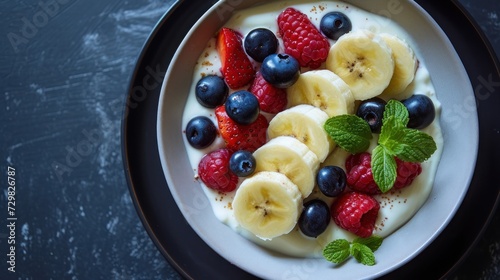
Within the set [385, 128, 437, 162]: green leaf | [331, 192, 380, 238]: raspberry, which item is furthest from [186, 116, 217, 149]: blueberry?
[385, 128, 437, 162]: green leaf

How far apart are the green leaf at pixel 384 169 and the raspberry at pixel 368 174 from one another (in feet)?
0.20

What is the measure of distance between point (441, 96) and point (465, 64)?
0.44ft

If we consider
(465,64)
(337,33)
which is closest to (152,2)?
(337,33)

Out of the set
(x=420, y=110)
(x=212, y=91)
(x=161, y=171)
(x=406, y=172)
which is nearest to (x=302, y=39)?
(x=212, y=91)

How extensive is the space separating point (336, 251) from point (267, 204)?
268 millimetres

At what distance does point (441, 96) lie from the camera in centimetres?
199

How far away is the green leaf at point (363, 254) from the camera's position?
1865 millimetres

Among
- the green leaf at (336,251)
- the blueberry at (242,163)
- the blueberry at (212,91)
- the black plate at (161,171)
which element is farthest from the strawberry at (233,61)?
the green leaf at (336,251)

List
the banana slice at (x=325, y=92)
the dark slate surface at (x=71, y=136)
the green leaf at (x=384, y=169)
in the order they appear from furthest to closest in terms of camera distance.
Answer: the dark slate surface at (x=71, y=136) < the banana slice at (x=325, y=92) < the green leaf at (x=384, y=169)

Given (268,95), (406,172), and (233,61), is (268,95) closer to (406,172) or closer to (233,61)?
(233,61)

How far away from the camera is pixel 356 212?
6.07ft

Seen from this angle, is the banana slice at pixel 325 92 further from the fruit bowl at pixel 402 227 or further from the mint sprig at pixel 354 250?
the mint sprig at pixel 354 250

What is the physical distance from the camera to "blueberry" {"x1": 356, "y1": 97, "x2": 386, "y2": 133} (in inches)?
74.8

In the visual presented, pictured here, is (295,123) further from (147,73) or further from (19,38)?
(19,38)
